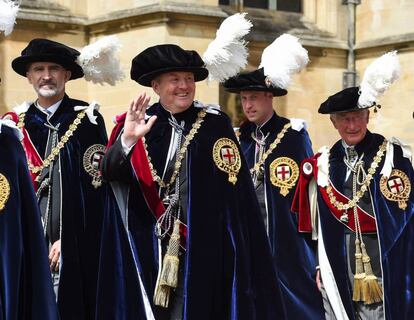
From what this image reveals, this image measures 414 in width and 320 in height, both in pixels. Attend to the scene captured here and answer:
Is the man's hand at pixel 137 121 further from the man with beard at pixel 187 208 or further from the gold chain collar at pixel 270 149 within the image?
the gold chain collar at pixel 270 149

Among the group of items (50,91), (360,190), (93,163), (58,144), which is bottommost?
(360,190)

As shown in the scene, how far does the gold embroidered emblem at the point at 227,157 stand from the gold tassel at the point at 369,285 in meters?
1.43

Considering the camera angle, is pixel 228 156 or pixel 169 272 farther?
pixel 228 156

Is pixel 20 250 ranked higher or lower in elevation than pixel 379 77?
lower

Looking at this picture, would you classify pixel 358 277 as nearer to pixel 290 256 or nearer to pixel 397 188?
pixel 397 188

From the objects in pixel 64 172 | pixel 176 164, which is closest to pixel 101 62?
pixel 64 172

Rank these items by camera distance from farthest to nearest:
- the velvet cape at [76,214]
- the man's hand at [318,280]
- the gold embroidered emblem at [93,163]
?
the man's hand at [318,280], the gold embroidered emblem at [93,163], the velvet cape at [76,214]

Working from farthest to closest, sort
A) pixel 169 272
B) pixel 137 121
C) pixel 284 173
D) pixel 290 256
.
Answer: pixel 284 173 → pixel 290 256 → pixel 169 272 → pixel 137 121

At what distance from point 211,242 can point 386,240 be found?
5.62 ft

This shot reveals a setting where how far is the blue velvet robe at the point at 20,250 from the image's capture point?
16.8 ft

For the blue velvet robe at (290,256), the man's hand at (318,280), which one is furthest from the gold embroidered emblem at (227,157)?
the blue velvet robe at (290,256)

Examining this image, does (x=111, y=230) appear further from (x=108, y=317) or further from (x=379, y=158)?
(x=379, y=158)

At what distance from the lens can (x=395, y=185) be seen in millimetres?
7746

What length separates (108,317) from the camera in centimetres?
641
